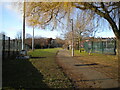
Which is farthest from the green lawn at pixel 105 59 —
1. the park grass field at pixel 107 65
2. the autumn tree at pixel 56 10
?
the autumn tree at pixel 56 10

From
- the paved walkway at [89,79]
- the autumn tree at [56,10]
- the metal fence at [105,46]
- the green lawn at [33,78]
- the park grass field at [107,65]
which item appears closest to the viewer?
the green lawn at [33,78]

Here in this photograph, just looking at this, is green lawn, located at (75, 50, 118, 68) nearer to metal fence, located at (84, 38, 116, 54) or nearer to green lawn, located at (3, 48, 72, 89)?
metal fence, located at (84, 38, 116, 54)

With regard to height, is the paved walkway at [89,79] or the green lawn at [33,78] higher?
the green lawn at [33,78]

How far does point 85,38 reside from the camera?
132ft

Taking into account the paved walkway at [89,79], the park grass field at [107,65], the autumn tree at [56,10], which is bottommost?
the paved walkway at [89,79]

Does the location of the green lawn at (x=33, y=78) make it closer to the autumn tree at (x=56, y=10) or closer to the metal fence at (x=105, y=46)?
the autumn tree at (x=56, y=10)

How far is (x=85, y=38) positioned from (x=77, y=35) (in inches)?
165

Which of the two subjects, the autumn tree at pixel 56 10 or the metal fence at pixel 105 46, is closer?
the autumn tree at pixel 56 10

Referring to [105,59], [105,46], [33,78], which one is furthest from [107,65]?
[105,46]

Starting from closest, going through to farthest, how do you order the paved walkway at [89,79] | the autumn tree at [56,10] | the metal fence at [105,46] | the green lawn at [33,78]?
the green lawn at [33,78]
the paved walkway at [89,79]
the autumn tree at [56,10]
the metal fence at [105,46]

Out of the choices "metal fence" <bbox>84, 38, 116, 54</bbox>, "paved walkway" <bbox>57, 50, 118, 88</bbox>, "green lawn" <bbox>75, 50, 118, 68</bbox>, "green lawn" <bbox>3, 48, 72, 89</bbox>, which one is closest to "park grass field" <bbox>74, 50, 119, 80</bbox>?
"green lawn" <bbox>75, 50, 118, 68</bbox>

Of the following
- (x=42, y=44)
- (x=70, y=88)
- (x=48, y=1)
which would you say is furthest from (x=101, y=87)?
(x=42, y=44)

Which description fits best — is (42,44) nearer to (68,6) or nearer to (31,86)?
(68,6)

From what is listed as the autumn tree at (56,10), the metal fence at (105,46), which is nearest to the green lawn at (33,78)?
the autumn tree at (56,10)
